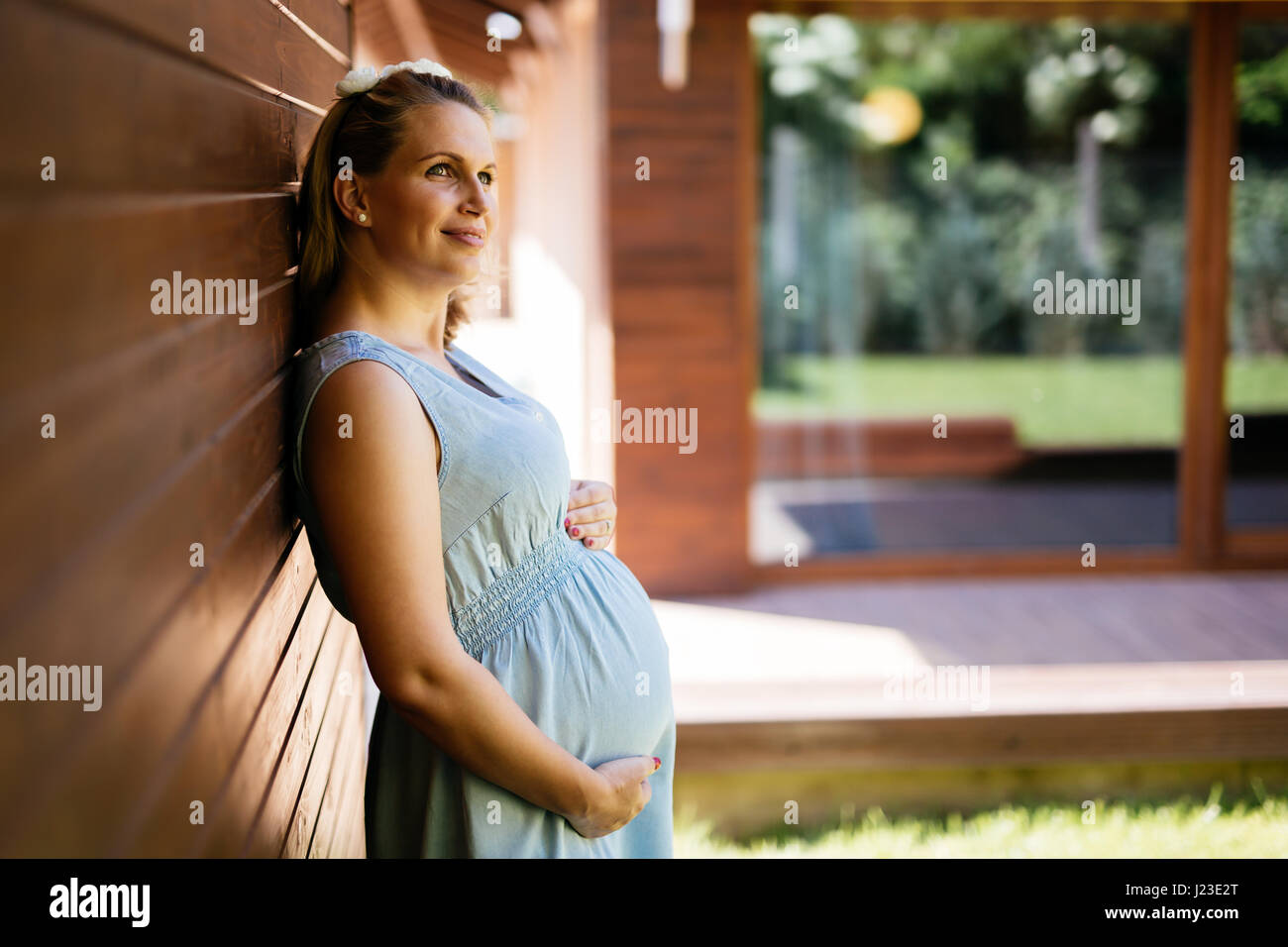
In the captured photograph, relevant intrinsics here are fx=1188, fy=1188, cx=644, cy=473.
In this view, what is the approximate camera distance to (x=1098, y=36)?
532 cm

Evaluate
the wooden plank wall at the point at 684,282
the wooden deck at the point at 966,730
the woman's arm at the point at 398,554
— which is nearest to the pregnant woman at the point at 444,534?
the woman's arm at the point at 398,554

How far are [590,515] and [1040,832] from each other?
267 centimetres

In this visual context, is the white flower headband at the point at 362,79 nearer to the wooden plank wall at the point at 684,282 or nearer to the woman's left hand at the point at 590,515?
the woman's left hand at the point at 590,515

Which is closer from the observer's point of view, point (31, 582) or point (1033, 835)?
point (31, 582)

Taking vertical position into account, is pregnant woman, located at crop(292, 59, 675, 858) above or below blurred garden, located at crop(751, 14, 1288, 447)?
below

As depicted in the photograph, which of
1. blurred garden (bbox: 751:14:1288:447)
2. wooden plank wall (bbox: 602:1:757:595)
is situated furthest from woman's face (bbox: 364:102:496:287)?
blurred garden (bbox: 751:14:1288:447)

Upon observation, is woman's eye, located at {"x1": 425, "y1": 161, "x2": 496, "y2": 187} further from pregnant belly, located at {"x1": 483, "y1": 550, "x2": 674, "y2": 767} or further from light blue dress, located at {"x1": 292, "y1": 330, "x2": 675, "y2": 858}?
pregnant belly, located at {"x1": 483, "y1": 550, "x2": 674, "y2": 767}

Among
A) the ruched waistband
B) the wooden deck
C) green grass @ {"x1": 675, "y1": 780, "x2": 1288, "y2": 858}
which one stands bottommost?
green grass @ {"x1": 675, "y1": 780, "x2": 1288, "y2": 858}

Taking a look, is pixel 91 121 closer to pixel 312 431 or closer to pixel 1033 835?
pixel 312 431

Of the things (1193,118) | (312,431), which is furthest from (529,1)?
(312,431)

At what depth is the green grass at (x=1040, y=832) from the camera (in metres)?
3.62

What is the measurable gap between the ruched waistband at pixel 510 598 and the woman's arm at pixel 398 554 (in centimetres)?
16

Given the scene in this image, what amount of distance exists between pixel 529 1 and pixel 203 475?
5.12m

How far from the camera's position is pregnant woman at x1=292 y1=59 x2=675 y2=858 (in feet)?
4.02
